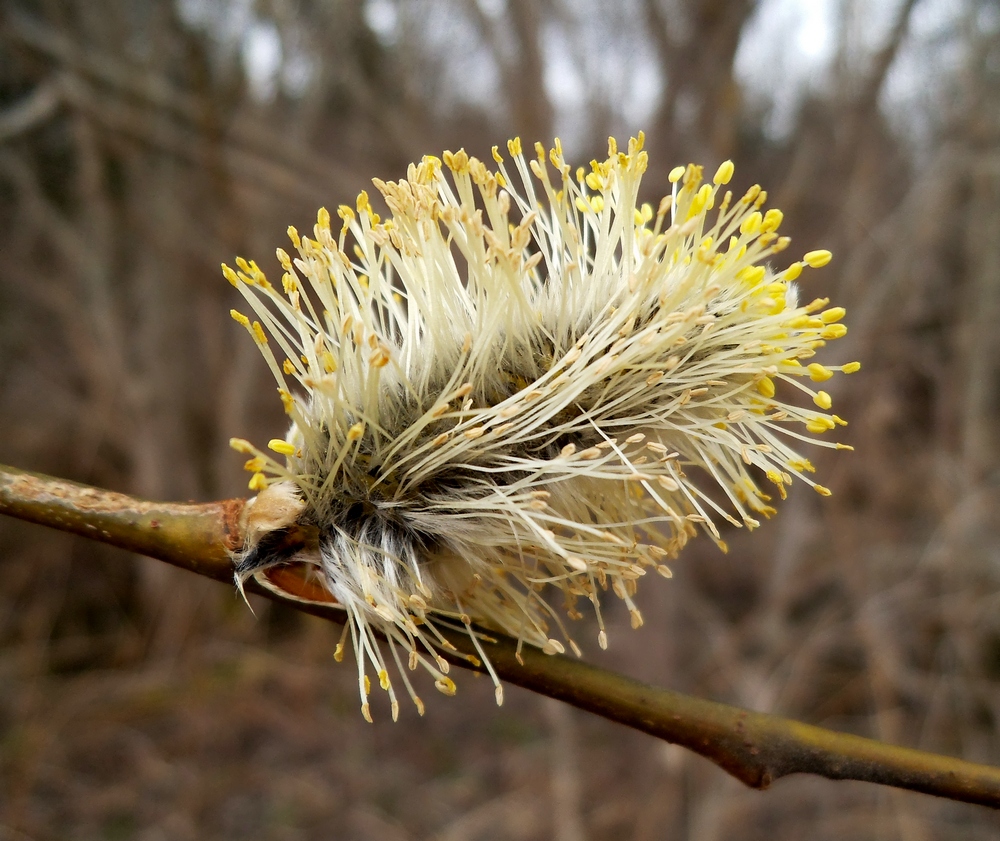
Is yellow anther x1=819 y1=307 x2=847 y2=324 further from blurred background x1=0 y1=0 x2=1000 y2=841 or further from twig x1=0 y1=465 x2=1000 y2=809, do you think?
blurred background x1=0 y1=0 x2=1000 y2=841

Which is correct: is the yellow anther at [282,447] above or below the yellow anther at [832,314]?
below

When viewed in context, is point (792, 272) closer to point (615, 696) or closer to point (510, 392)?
point (510, 392)

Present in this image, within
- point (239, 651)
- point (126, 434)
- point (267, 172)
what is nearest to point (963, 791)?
point (267, 172)

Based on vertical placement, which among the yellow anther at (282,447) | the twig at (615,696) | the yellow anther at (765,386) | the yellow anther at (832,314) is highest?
the yellow anther at (832,314)

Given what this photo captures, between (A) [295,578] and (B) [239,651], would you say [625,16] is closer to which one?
(A) [295,578]

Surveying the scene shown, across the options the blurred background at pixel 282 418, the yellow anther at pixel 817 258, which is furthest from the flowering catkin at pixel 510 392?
the blurred background at pixel 282 418

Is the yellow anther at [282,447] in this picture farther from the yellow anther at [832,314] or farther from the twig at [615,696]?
the yellow anther at [832,314]

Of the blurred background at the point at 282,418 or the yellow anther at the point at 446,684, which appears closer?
the yellow anther at the point at 446,684
